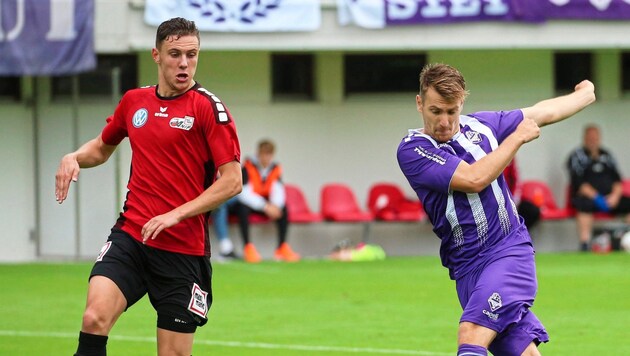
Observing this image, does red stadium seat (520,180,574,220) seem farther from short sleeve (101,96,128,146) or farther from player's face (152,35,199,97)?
player's face (152,35,199,97)

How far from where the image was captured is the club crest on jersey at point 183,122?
716cm

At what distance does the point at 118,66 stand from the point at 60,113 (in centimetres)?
116

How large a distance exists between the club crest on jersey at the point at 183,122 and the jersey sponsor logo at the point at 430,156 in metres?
1.33

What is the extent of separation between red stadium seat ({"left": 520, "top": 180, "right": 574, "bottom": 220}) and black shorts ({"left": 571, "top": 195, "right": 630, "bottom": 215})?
0.33 meters

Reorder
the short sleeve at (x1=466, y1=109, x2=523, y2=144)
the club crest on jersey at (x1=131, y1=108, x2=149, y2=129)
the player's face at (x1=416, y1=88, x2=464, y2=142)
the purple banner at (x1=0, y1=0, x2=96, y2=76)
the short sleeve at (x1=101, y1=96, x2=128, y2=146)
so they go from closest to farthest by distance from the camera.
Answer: the player's face at (x1=416, y1=88, x2=464, y2=142) → the short sleeve at (x1=466, y1=109, x2=523, y2=144) → the club crest on jersey at (x1=131, y1=108, x2=149, y2=129) → the short sleeve at (x1=101, y1=96, x2=128, y2=146) → the purple banner at (x1=0, y1=0, x2=96, y2=76)

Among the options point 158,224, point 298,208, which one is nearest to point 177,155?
point 158,224

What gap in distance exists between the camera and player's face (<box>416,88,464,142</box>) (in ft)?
21.0

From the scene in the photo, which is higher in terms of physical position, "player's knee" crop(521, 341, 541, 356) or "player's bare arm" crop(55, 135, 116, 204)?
"player's bare arm" crop(55, 135, 116, 204)

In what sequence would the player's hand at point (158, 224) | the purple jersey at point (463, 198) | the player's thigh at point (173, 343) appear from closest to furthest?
the purple jersey at point (463, 198)
the player's hand at point (158, 224)
the player's thigh at point (173, 343)

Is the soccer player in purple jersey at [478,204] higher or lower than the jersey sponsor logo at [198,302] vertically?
higher

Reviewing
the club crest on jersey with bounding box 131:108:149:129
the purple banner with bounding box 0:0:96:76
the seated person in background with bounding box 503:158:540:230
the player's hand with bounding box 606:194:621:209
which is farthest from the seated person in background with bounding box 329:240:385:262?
the club crest on jersey with bounding box 131:108:149:129

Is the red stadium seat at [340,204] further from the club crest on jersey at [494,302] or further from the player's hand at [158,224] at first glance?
the club crest on jersey at [494,302]

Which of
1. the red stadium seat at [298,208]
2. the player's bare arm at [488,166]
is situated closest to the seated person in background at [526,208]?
the red stadium seat at [298,208]

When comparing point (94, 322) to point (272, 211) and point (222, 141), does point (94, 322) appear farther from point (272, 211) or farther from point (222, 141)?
point (272, 211)
